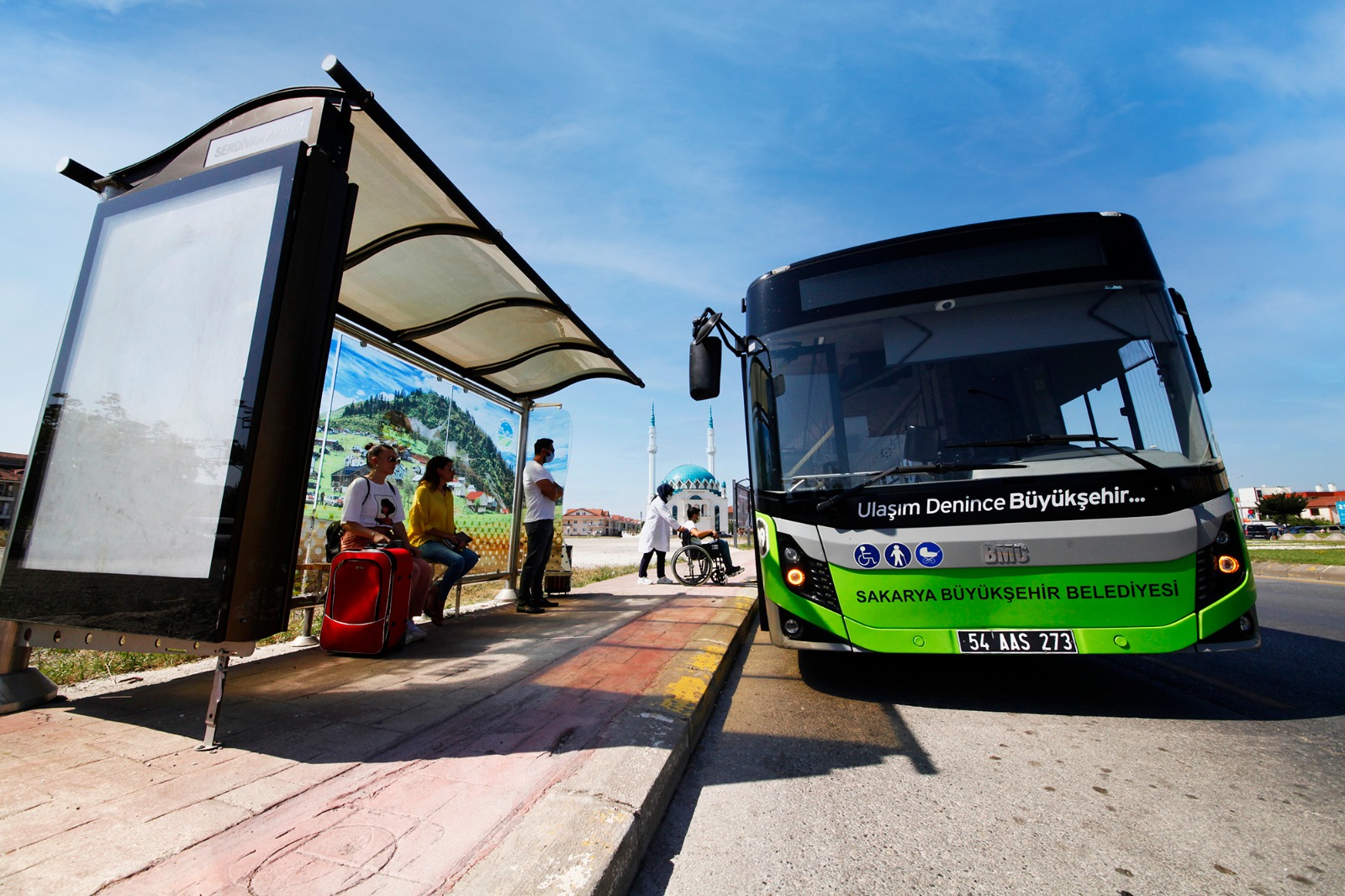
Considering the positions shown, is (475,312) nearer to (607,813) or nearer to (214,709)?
(214,709)

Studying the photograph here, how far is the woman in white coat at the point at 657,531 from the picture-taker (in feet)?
33.7

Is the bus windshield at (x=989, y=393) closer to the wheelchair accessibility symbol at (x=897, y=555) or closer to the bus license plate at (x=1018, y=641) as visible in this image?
the wheelchair accessibility symbol at (x=897, y=555)

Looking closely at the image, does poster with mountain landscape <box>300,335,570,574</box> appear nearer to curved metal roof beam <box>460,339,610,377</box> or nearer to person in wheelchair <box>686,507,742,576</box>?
curved metal roof beam <box>460,339,610,377</box>

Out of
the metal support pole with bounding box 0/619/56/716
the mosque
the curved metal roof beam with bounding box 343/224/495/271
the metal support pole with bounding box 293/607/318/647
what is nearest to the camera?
the metal support pole with bounding box 0/619/56/716

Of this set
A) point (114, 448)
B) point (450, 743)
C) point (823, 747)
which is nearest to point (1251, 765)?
point (823, 747)

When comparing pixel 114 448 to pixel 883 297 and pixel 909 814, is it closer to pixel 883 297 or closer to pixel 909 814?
pixel 909 814

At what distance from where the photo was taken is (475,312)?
541 cm

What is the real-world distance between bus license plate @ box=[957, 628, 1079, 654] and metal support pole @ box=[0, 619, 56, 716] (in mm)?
4350

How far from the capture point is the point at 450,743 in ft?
8.00

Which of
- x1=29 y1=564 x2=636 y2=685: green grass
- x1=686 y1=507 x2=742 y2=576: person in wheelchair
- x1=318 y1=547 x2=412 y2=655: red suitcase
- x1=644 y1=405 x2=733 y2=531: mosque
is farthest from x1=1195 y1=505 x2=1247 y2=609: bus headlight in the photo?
x1=644 y1=405 x2=733 y2=531: mosque

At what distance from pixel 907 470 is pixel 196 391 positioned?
341 centimetres

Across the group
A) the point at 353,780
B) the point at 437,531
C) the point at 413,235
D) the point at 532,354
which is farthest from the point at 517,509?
the point at 353,780

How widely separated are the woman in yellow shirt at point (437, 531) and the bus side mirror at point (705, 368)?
2493 millimetres

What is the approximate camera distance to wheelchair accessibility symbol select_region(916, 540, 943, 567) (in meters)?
3.27
